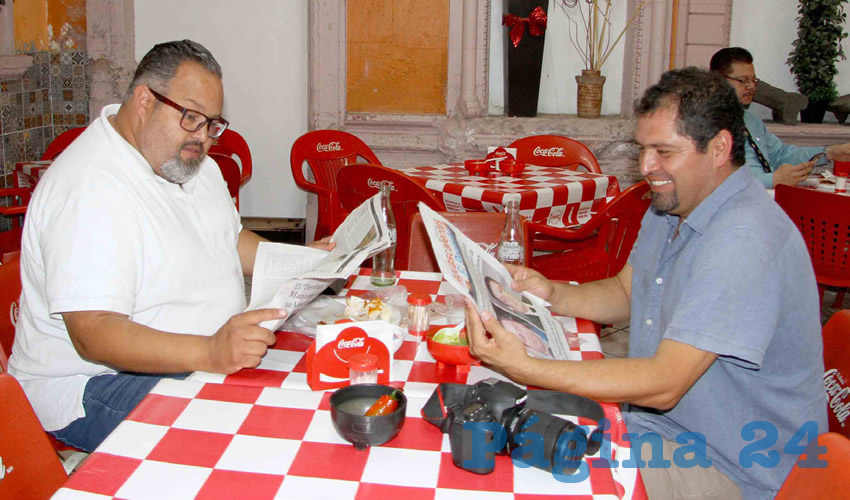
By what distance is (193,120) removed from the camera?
2033 millimetres

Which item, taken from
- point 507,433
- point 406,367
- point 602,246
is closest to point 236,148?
point 602,246

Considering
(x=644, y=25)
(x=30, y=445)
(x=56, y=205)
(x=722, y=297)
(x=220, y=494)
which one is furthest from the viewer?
(x=644, y=25)

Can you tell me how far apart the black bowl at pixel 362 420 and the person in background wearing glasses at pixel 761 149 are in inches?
121

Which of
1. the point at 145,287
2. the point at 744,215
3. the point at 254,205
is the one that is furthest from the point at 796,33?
the point at 145,287

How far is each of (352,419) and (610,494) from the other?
0.44 metres

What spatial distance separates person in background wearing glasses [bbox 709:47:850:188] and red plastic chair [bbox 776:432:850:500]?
2.88 metres

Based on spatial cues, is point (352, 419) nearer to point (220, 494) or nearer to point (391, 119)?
point (220, 494)

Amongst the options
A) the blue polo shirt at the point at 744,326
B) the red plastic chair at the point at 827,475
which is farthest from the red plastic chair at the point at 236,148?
the red plastic chair at the point at 827,475

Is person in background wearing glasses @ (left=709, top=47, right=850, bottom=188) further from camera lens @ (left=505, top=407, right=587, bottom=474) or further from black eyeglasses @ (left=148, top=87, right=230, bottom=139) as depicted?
camera lens @ (left=505, top=407, right=587, bottom=474)

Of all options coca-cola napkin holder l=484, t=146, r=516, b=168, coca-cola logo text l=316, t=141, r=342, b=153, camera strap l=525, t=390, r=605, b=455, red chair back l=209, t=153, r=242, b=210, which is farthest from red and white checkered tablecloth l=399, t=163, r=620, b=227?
camera strap l=525, t=390, r=605, b=455

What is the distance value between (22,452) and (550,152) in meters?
4.00

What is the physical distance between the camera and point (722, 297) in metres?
1.57

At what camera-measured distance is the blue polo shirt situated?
61.9 inches

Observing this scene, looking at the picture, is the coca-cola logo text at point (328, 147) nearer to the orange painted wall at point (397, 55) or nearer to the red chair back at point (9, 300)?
the orange painted wall at point (397, 55)
